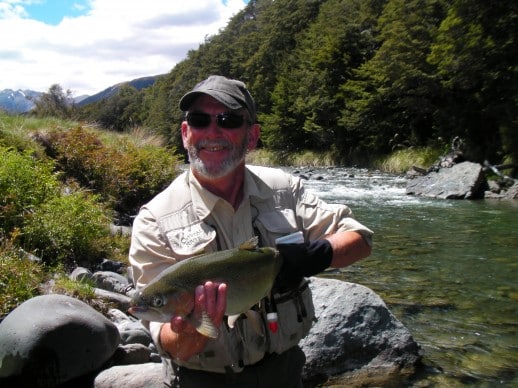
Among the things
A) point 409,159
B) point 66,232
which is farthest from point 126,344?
point 409,159

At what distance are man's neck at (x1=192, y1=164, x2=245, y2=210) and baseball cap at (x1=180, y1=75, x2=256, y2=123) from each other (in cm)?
36

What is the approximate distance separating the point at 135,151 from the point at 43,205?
22.4 ft

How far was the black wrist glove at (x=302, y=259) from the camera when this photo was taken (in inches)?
107

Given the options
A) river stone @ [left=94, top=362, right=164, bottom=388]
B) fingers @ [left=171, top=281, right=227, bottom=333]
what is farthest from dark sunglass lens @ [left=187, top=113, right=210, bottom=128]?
river stone @ [left=94, top=362, right=164, bottom=388]

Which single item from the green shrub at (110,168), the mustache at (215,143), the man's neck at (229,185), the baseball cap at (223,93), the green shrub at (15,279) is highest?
the baseball cap at (223,93)

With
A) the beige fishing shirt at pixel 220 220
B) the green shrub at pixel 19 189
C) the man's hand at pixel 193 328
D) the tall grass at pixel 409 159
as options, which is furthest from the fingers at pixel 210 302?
the tall grass at pixel 409 159

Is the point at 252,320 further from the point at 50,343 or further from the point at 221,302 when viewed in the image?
the point at 50,343

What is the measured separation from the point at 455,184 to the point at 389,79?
1934 centimetres

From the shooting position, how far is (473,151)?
3203cm

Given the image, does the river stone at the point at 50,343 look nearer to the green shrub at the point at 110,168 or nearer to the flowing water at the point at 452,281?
the flowing water at the point at 452,281

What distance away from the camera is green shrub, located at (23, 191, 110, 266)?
8.04 m

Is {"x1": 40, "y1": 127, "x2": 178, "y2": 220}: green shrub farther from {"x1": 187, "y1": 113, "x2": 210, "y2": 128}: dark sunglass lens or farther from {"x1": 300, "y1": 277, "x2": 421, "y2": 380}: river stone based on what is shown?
{"x1": 187, "y1": 113, "x2": 210, "y2": 128}: dark sunglass lens

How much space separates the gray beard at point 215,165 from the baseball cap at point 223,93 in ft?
0.70

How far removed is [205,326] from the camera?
7.77 feet
